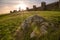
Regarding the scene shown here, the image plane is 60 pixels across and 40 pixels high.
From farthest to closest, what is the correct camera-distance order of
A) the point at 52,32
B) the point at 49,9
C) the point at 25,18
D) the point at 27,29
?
the point at 49,9
the point at 25,18
the point at 27,29
the point at 52,32

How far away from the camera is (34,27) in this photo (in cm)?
661

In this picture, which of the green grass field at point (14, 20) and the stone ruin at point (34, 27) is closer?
the stone ruin at point (34, 27)

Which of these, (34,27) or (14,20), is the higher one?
(14,20)

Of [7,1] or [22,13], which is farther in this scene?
[7,1]

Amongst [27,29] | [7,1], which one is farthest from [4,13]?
[27,29]

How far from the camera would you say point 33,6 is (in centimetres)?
805

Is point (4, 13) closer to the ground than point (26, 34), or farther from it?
farther from it

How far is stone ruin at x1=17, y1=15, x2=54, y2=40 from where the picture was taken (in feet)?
20.9

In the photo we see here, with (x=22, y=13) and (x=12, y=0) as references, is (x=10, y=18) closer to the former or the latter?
(x=22, y=13)

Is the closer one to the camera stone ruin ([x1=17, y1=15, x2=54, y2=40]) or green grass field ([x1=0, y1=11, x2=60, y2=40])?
stone ruin ([x1=17, y1=15, x2=54, y2=40])

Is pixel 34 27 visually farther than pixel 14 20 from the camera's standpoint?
No

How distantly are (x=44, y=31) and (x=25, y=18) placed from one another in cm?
127

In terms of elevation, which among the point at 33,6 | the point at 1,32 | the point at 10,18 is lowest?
the point at 1,32

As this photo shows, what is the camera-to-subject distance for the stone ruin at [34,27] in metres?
6.36
